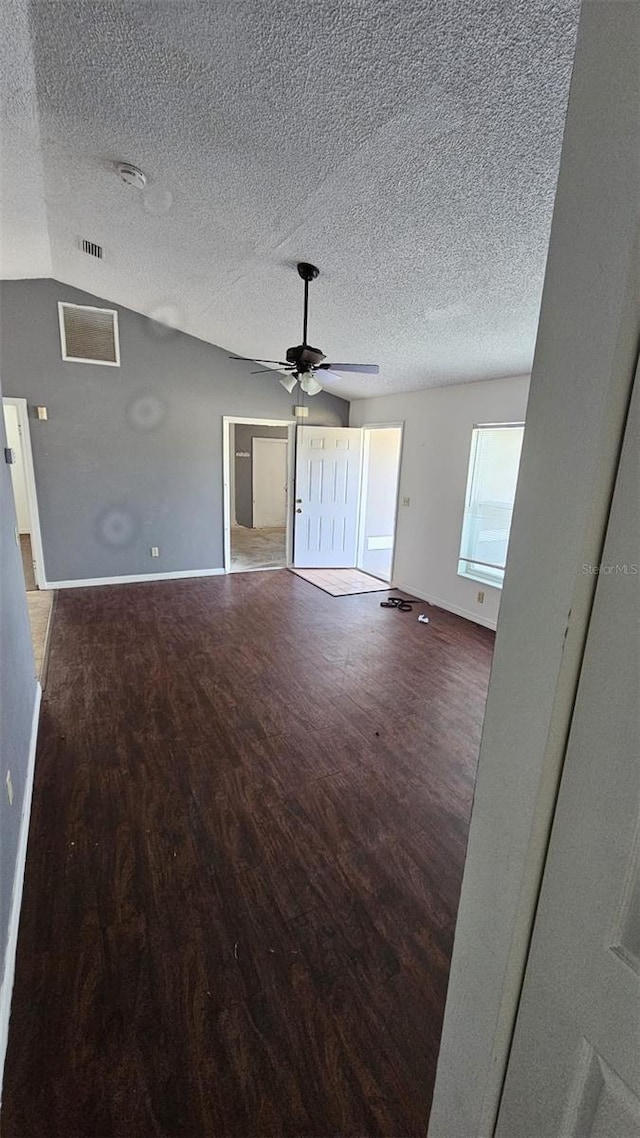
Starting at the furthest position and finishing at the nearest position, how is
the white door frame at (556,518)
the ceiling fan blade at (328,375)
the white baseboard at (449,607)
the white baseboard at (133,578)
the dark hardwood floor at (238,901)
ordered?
the white baseboard at (133,578), the white baseboard at (449,607), the ceiling fan blade at (328,375), the dark hardwood floor at (238,901), the white door frame at (556,518)

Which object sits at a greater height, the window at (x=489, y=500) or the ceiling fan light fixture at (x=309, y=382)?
the ceiling fan light fixture at (x=309, y=382)

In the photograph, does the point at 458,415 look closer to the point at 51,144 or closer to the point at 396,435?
the point at 396,435

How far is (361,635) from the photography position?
13.6 ft

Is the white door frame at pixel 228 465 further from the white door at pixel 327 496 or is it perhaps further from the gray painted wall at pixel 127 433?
the white door at pixel 327 496

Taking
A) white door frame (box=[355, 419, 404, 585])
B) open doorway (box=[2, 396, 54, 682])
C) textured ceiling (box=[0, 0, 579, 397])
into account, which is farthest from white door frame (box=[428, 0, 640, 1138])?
white door frame (box=[355, 419, 404, 585])

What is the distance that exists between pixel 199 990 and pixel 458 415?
4690 millimetres

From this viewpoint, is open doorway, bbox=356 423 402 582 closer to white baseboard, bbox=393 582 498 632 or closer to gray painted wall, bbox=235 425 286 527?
white baseboard, bbox=393 582 498 632

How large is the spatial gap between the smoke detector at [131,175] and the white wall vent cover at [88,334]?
2.56 meters

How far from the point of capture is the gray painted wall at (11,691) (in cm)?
146

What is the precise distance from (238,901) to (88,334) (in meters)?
5.29

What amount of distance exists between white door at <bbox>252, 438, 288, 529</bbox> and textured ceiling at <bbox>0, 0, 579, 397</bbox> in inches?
211

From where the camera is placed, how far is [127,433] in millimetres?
5168

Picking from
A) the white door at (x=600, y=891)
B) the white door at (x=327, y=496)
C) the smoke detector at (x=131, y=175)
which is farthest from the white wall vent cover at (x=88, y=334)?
the white door at (x=600, y=891)

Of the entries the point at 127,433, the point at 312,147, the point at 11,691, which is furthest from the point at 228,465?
the point at 11,691
